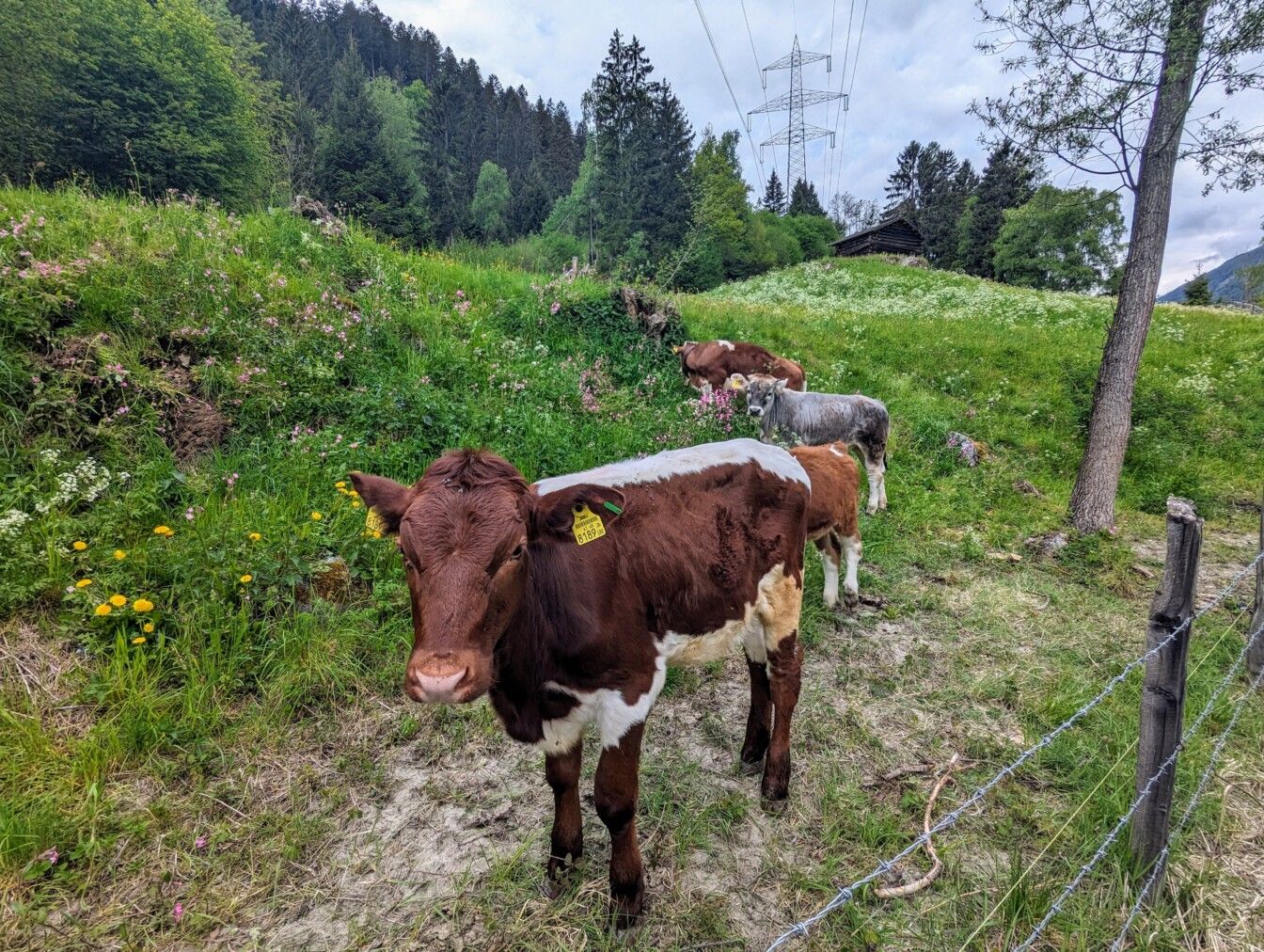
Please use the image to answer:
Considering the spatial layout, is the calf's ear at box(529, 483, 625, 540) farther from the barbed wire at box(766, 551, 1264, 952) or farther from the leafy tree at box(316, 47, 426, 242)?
the leafy tree at box(316, 47, 426, 242)

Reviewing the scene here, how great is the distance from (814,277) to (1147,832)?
30186 millimetres

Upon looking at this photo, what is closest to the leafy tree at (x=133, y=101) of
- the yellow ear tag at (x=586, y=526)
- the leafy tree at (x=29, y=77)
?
the leafy tree at (x=29, y=77)

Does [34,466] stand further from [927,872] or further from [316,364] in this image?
[927,872]

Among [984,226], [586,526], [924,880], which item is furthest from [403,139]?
[924,880]

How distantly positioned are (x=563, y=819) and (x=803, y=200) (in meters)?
97.6

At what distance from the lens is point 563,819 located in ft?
9.07

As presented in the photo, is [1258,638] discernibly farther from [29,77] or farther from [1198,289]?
[1198,289]

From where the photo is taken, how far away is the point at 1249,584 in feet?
20.6

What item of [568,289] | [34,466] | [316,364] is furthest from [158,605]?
[568,289]

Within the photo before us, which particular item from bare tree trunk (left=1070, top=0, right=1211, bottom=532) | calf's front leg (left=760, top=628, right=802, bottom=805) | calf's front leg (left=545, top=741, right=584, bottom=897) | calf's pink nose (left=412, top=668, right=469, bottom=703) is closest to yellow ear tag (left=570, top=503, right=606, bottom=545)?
calf's pink nose (left=412, top=668, right=469, bottom=703)

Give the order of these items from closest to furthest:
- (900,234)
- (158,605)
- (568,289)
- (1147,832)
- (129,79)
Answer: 1. (1147,832)
2. (158,605)
3. (568,289)
4. (129,79)
5. (900,234)

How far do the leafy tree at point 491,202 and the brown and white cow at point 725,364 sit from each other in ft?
154

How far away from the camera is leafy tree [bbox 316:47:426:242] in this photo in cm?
3641

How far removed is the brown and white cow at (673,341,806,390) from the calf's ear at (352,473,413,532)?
8.06 m
